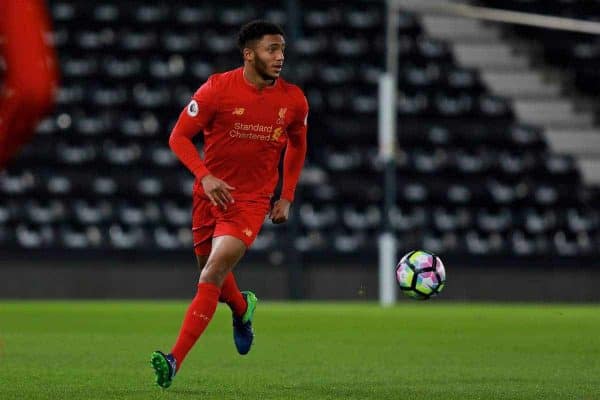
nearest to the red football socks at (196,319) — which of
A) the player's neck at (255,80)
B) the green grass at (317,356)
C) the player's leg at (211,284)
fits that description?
the player's leg at (211,284)

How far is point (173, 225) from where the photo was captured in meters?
19.3

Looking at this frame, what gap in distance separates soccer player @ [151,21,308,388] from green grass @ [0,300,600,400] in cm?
60

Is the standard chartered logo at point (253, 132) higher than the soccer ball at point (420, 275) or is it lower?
higher

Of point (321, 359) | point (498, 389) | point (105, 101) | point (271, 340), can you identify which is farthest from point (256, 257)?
point (498, 389)

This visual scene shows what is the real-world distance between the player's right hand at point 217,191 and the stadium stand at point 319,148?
42.5 ft

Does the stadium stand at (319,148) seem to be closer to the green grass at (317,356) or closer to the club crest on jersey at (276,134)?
the green grass at (317,356)

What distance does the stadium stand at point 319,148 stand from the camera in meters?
19.4

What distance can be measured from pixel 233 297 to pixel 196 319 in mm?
949

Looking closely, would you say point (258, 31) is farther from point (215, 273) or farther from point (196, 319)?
point (196, 319)

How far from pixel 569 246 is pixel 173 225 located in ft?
19.0

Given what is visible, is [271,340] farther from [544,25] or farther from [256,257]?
[544,25]

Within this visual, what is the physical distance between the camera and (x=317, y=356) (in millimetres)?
7934

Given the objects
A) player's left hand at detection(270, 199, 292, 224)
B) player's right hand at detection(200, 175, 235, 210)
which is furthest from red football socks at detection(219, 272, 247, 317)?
player's right hand at detection(200, 175, 235, 210)

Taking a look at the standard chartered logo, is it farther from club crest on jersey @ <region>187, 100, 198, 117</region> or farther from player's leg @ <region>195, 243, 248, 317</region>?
player's leg @ <region>195, 243, 248, 317</region>
